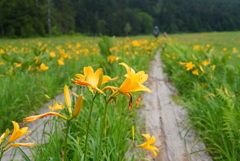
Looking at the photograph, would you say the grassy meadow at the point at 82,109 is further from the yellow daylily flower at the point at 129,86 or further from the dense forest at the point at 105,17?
the dense forest at the point at 105,17

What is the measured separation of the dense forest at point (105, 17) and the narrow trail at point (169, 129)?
2411 centimetres

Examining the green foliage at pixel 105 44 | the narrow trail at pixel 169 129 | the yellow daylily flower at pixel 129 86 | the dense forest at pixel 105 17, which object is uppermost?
the dense forest at pixel 105 17

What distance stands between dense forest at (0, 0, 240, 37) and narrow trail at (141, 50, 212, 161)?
2411cm

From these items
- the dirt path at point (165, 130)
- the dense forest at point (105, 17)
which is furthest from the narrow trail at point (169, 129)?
the dense forest at point (105, 17)

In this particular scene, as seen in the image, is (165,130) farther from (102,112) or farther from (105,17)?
(105,17)

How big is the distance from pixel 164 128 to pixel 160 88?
1.31 metres

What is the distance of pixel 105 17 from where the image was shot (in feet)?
190

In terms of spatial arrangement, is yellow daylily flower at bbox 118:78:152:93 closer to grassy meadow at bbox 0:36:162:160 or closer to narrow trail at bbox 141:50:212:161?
grassy meadow at bbox 0:36:162:160

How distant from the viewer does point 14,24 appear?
2830 cm

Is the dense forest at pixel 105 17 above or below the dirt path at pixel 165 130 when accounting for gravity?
above

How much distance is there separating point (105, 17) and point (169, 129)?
5900 cm

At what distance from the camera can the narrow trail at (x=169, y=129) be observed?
1488 mm

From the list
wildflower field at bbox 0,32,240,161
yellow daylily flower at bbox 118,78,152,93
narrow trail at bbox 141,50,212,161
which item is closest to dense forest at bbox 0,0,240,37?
narrow trail at bbox 141,50,212,161

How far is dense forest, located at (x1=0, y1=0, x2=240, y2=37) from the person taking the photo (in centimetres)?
2853
